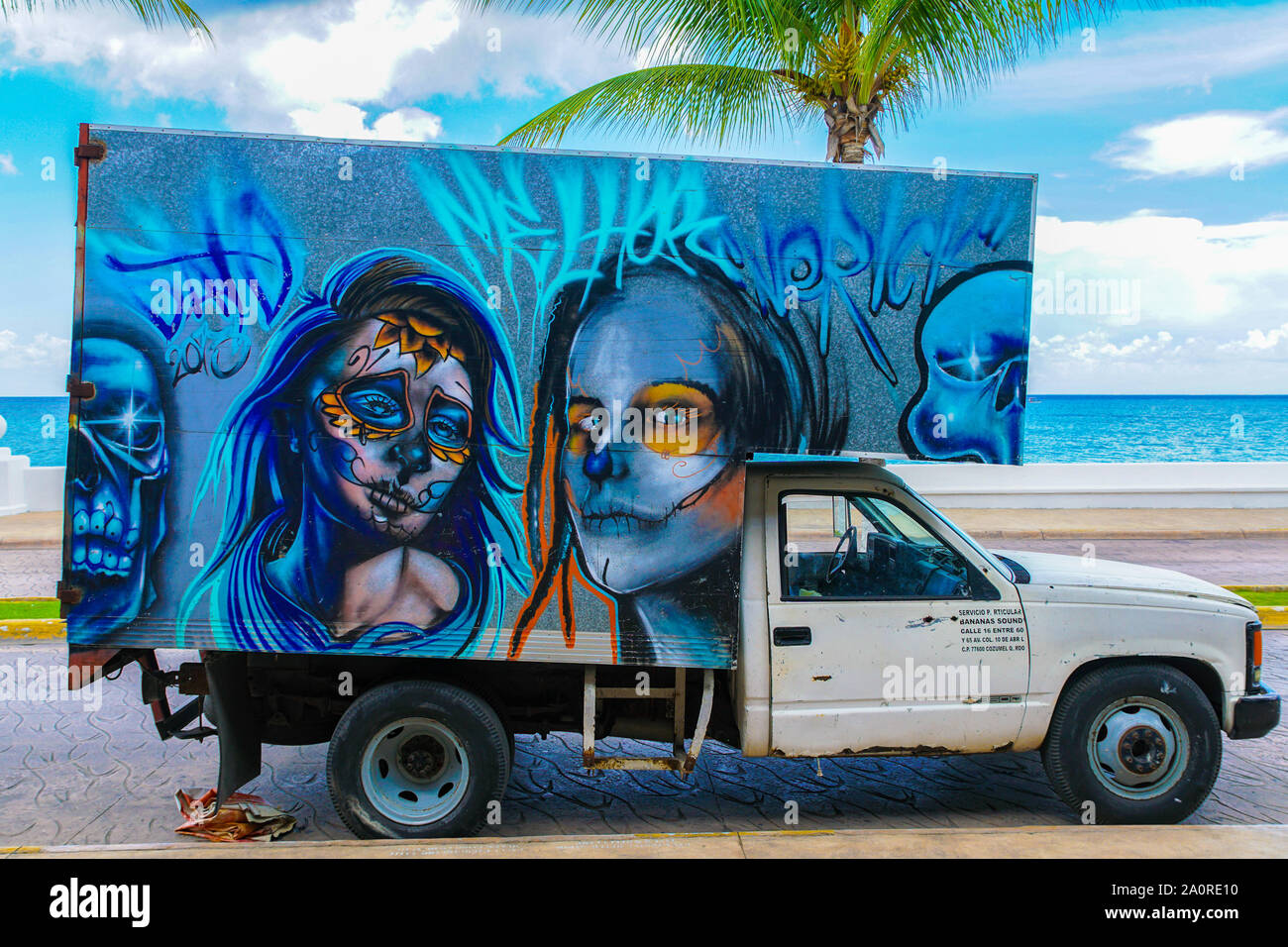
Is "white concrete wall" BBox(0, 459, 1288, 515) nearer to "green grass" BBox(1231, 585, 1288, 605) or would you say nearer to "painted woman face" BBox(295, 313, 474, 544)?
"green grass" BBox(1231, 585, 1288, 605)

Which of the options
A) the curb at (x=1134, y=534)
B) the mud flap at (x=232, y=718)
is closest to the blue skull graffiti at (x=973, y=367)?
the mud flap at (x=232, y=718)

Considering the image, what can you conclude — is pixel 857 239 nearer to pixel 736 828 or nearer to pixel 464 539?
pixel 464 539

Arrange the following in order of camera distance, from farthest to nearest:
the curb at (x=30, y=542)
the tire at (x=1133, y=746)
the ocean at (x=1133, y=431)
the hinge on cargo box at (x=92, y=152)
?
1. the ocean at (x=1133, y=431)
2. the curb at (x=30, y=542)
3. the tire at (x=1133, y=746)
4. the hinge on cargo box at (x=92, y=152)

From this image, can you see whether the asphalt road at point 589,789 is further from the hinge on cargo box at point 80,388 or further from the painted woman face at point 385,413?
the hinge on cargo box at point 80,388

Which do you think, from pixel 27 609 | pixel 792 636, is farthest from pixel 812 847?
pixel 27 609

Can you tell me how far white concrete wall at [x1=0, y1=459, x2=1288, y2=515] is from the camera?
1830cm

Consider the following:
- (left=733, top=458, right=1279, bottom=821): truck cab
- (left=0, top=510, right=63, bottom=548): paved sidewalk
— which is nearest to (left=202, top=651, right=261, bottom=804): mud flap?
(left=733, top=458, right=1279, bottom=821): truck cab

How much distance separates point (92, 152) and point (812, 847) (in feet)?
14.5

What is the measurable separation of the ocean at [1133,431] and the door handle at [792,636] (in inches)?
1864

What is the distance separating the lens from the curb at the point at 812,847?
12.7ft

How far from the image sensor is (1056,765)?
15.2 feet

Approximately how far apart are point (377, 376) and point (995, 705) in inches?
131

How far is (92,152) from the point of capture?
427 centimetres

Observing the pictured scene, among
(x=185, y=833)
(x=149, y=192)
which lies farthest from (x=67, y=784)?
(x=149, y=192)
